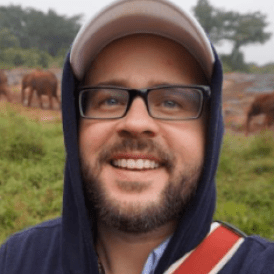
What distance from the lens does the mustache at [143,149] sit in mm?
1101

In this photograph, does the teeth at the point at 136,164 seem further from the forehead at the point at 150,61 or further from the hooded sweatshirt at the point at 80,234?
the forehead at the point at 150,61

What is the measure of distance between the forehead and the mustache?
0.22 m

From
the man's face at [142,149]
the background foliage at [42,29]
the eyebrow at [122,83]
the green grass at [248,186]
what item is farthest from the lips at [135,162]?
the background foliage at [42,29]

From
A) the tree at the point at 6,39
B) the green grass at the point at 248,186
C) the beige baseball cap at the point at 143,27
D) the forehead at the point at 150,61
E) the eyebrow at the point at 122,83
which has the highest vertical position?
the tree at the point at 6,39

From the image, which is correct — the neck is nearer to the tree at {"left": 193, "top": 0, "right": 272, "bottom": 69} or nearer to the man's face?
the man's face

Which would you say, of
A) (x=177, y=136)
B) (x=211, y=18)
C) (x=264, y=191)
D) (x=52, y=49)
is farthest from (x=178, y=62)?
(x=52, y=49)

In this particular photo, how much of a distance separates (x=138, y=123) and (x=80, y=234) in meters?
0.44

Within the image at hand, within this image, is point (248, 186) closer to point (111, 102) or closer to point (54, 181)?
point (54, 181)

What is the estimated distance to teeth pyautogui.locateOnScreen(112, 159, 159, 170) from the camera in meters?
1.12

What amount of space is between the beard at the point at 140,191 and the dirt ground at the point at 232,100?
8060 mm

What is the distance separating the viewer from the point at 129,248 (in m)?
1.15

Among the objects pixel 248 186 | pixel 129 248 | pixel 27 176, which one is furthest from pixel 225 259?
pixel 27 176

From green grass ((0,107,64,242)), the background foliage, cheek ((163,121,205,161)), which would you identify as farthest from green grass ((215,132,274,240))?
the background foliage

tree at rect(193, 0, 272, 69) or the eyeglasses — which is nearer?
the eyeglasses
